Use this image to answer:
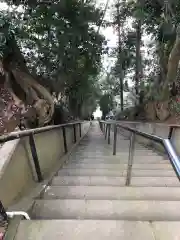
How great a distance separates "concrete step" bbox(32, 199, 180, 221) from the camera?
2.26m

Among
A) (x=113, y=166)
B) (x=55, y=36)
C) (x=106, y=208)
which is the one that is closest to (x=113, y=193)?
(x=106, y=208)

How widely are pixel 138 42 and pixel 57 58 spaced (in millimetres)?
7504

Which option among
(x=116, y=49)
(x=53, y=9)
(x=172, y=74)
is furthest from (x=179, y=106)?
(x=116, y=49)

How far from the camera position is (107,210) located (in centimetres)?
236

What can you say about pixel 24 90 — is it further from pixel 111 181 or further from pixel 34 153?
pixel 111 181

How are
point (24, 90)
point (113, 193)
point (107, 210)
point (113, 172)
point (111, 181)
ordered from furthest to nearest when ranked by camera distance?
point (24, 90), point (113, 172), point (111, 181), point (113, 193), point (107, 210)

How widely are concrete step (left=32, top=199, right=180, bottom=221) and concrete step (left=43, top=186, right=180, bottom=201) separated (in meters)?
0.31

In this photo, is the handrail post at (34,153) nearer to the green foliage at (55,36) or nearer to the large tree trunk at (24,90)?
the green foliage at (55,36)

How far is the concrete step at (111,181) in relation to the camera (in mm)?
3420

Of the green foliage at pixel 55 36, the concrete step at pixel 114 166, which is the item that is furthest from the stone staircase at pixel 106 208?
the green foliage at pixel 55 36

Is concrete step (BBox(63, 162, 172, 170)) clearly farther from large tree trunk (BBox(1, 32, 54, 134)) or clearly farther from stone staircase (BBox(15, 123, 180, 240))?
large tree trunk (BBox(1, 32, 54, 134))

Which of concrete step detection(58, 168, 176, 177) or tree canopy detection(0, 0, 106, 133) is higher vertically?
tree canopy detection(0, 0, 106, 133)

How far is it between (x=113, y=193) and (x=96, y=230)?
113 centimetres

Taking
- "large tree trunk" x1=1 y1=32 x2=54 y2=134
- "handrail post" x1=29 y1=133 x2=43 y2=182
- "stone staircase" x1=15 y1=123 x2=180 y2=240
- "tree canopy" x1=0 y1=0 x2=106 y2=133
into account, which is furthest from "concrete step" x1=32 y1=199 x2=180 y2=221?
"large tree trunk" x1=1 y1=32 x2=54 y2=134
